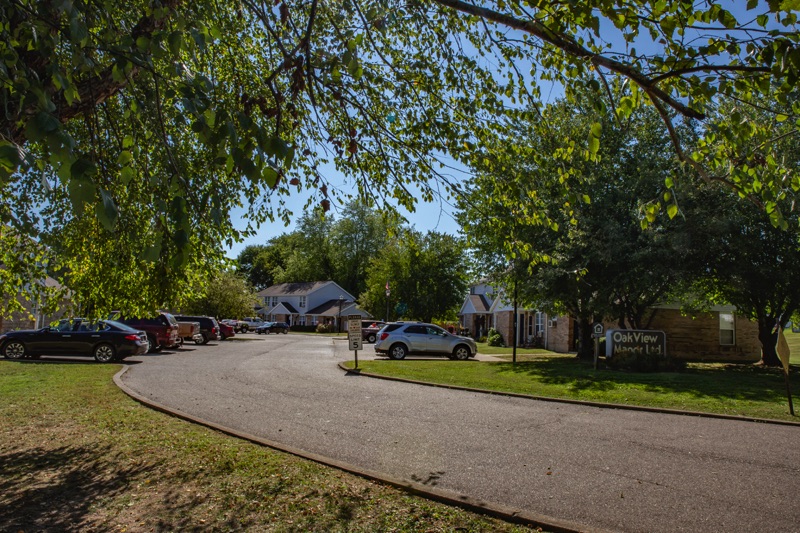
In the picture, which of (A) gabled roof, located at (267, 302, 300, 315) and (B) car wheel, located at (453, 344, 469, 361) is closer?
(B) car wheel, located at (453, 344, 469, 361)

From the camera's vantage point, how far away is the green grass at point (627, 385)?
11.7 metres

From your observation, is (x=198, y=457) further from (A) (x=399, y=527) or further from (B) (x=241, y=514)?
(A) (x=399, y=527)

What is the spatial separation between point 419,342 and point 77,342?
12714 mm

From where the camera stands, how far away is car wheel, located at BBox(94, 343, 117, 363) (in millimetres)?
19719

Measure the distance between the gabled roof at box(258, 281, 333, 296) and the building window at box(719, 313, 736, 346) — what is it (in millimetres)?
55845

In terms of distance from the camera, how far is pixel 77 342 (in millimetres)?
20016

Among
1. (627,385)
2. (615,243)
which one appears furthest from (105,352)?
(615,243)

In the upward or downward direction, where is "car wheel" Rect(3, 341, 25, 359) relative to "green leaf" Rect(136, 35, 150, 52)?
downward

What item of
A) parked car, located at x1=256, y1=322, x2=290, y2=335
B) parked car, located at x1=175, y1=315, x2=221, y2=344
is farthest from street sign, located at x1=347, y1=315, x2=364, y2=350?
parked car, located at x1=256, y1=322, x2=290, y2=335

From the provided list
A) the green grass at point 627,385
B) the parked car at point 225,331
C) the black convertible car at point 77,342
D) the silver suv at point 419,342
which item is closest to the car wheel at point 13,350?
the black convertible car at point 77,342

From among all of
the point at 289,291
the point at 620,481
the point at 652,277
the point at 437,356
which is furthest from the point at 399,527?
the point at 289,291

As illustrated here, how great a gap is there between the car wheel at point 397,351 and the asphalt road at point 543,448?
1010 centimetres

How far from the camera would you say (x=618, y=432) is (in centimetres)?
882

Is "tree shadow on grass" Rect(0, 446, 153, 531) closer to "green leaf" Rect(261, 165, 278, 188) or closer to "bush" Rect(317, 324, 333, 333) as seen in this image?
A: "green leaf" Rect(261, 165, 278, 188)
